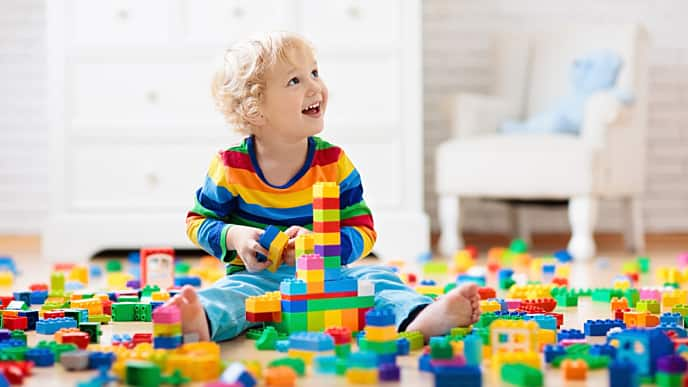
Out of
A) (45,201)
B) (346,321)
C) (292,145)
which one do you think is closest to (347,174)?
(292,145)

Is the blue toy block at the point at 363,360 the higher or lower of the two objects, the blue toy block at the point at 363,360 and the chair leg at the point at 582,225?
the lower

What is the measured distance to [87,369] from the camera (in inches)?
49.4

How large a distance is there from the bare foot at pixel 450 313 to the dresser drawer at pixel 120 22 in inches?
83.2

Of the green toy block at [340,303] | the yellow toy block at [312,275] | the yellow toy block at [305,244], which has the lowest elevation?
the green toy block at [340,303]

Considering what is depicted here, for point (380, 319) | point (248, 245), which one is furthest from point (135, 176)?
point (380, 319)

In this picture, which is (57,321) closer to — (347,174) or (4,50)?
(347,174)

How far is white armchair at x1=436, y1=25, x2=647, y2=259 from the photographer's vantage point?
3.20 metres

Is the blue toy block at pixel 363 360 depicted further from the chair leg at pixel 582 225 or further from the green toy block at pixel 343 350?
the chair leg at pixel 582 225

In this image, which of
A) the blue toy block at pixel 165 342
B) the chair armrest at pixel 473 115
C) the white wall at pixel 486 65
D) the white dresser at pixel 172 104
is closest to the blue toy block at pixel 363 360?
the blue toy block at pixel 165 342

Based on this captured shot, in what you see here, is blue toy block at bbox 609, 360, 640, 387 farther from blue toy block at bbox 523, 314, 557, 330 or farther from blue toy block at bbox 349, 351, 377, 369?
blue toy block at bbox 523, 314, 557, 330

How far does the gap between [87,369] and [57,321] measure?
325 mm

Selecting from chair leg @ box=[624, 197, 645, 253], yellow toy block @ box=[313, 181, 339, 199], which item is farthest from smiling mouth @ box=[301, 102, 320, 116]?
chair leg @ box=[624, 197, 645, 253]

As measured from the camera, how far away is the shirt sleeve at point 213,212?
1.63 meters

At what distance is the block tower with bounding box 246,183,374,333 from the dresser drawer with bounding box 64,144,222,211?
1.88m
